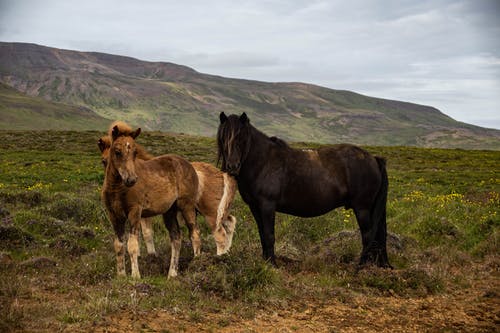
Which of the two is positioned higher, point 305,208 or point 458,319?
point 305,208

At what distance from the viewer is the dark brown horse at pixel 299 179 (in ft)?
29.6

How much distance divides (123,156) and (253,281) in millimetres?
3181

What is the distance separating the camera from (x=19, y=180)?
23.7 metres

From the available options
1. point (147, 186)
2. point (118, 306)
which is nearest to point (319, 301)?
point (118, 306)

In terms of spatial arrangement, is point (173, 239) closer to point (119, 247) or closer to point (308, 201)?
point (119, 247)

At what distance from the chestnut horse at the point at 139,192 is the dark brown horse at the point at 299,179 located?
1169 mm

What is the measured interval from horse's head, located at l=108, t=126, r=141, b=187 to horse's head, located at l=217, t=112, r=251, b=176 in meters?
1.69

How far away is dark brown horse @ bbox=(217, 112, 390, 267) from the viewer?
29.6ft

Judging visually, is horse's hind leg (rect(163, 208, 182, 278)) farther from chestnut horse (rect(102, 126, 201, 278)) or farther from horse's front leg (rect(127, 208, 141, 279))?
horse's front leg (rect(127, 208, 141, 279))

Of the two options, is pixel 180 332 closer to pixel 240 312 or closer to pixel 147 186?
pixel 240 312

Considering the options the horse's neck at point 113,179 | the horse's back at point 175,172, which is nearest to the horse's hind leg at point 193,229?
the horse's back at point 175,172

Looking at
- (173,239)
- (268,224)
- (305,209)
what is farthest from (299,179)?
(173,239)

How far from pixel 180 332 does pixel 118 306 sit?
1.15 meters

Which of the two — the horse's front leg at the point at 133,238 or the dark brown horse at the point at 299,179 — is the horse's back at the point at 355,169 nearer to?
the dark brown horse at the point at 299,179
